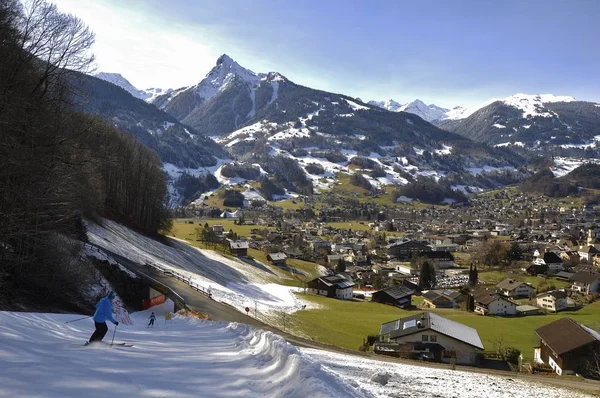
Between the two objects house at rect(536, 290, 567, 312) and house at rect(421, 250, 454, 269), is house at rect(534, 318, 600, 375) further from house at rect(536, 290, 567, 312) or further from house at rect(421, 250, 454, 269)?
house at rect(421, 250, 454, 269)

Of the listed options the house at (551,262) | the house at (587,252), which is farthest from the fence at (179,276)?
the house at (587,252)

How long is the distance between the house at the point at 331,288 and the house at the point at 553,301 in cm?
3141

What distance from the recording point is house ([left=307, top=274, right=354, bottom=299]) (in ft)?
238

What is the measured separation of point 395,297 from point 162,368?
64.2m

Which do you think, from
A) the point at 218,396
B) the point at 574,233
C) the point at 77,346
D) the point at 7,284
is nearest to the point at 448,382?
the point at 218,396

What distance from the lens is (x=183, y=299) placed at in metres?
35.7

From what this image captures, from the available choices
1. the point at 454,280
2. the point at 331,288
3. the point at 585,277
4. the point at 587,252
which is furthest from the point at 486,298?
the point at 587,252

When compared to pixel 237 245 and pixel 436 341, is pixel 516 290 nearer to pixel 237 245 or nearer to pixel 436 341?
pixel 436 341

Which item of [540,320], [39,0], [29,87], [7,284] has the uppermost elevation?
[39,0]

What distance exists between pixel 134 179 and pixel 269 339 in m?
63.5

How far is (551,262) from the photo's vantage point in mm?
106188

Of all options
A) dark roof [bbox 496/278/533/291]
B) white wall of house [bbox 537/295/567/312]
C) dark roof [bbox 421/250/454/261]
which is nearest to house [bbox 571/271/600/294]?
dark roof [bbox 496/278/533/291]

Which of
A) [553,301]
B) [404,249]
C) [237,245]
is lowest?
[553,301]

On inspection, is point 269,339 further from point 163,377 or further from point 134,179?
point 134,179
